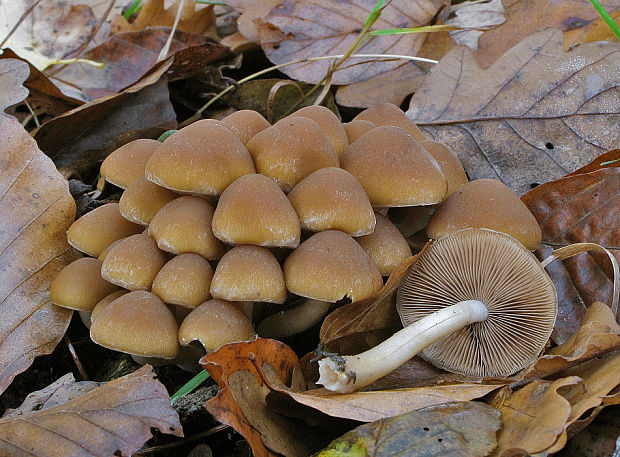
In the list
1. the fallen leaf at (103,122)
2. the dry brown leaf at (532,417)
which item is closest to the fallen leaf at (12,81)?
the fallen leaf at (103,122)

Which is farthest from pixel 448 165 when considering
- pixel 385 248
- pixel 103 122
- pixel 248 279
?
pixel 103 122

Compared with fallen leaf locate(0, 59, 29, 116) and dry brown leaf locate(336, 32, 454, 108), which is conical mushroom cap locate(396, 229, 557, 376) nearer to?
dry brown leaf locate(336, 32, 454, 108)

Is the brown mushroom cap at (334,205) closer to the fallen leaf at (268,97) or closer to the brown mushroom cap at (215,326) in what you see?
the brown mushroom cap at (215,326)

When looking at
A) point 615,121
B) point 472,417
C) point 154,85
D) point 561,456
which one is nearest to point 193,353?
point 472,417

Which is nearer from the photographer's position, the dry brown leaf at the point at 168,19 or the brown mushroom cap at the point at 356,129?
the brown mushroom cap at the point at 356,129

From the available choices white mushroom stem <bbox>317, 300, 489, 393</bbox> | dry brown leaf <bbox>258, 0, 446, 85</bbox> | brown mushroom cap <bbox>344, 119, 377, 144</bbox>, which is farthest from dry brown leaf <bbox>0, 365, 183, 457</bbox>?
dry brown leaf <bbox>258, 0, 446, 85</bbox>
